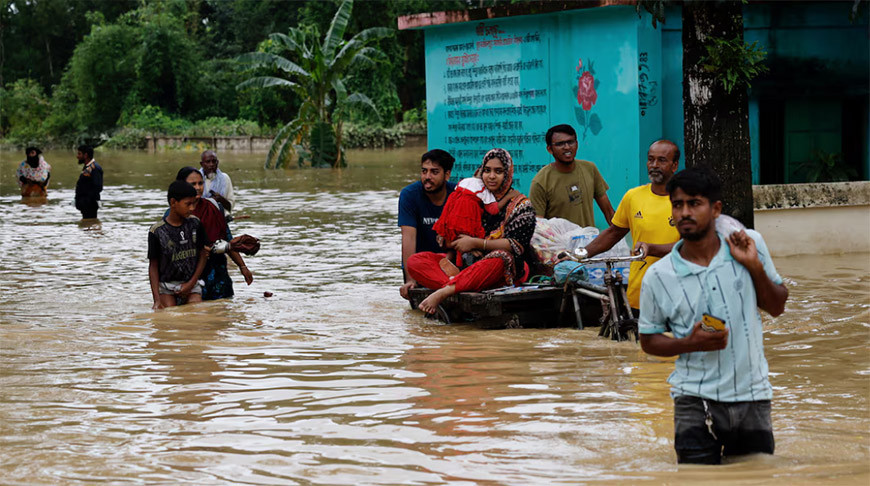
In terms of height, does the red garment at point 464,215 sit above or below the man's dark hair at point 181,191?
below

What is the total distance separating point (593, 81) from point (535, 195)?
13.5ft

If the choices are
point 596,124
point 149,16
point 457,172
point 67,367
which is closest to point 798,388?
point 67,367

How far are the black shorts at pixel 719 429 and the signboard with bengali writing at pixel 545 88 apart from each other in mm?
8096

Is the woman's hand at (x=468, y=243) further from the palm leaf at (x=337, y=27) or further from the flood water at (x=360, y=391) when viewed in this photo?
the palm leaf at (x=337, y=27)

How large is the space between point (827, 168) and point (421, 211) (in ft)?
22.4

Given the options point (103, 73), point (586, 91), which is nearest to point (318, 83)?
point (586, 91)

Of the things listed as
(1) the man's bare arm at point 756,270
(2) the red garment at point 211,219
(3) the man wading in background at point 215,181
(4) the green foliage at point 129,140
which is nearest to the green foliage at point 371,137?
(4) the green foliage at point 129,140

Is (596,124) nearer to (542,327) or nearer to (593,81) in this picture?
(593,81)

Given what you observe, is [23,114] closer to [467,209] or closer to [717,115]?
[717,115]

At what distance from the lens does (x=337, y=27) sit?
34406 millimetres

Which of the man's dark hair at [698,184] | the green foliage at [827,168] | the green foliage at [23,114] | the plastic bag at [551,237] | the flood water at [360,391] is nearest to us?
the man's dark hair at [698,184]

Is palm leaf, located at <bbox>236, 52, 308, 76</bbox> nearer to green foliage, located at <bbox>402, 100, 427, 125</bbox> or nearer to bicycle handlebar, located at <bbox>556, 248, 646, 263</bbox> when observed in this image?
green foliage, located at <bbox>402, 100, 427, 125</bbox>

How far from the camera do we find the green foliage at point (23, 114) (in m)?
66.8

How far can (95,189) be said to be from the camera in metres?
19.8
